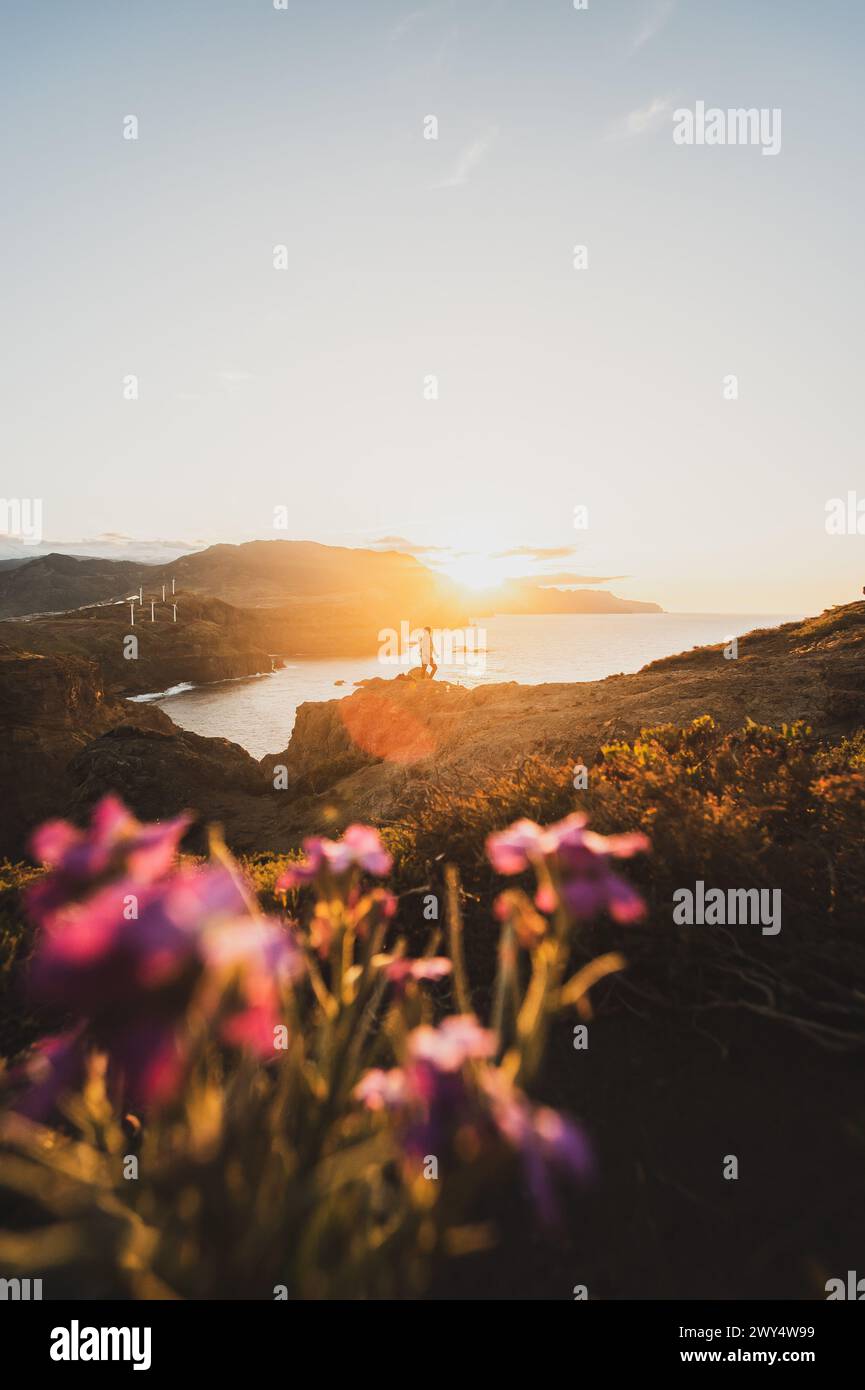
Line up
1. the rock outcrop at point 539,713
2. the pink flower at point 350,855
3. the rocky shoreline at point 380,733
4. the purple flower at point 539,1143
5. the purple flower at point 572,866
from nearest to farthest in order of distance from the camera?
1. the purple flower at point 539,1143
2. the purple flower at point 572,866
3. the pink flower at point 350,855
4. the rock outcrop at point 539,713
5. the rocky shoreline at point 380,733

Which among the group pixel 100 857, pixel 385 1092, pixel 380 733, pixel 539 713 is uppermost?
pixel 100 857

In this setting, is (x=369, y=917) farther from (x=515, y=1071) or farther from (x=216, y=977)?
(x=216, y=977)

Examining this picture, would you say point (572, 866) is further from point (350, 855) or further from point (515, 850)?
point (350, 855)

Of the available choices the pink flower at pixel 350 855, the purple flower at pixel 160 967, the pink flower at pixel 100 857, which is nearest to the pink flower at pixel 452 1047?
the purple flower at pixel 160 967

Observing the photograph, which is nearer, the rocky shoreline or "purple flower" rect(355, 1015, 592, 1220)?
"purple flower" rect(355, 1015, 592, 1220)

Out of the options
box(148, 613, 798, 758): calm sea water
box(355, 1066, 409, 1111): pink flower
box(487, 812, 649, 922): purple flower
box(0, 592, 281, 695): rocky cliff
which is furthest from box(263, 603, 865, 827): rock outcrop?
box(0, 592, 281, 695): rocky cliff

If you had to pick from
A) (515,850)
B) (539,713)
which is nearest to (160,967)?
(515,850)

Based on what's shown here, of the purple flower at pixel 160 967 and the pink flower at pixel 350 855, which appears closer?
the purple flower at pixel 160 967

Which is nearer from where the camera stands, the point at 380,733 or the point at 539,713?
the point at 539,713

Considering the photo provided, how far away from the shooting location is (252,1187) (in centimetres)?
169

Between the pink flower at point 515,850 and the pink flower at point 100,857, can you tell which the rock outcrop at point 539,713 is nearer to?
the pink flower at point 515,850

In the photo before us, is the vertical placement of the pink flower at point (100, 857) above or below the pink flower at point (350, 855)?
above

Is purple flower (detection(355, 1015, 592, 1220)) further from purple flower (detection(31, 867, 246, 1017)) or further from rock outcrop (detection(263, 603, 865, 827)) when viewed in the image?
rock outcrop (detection(263, 603, 865, 827))

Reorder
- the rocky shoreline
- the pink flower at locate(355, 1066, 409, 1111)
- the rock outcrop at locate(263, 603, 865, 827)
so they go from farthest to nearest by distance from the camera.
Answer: the rocky shoreline < the rock outcrop at locate(263, 603, 865, 827) < the pink flower at locate(355, 1066, 409, 1111)
